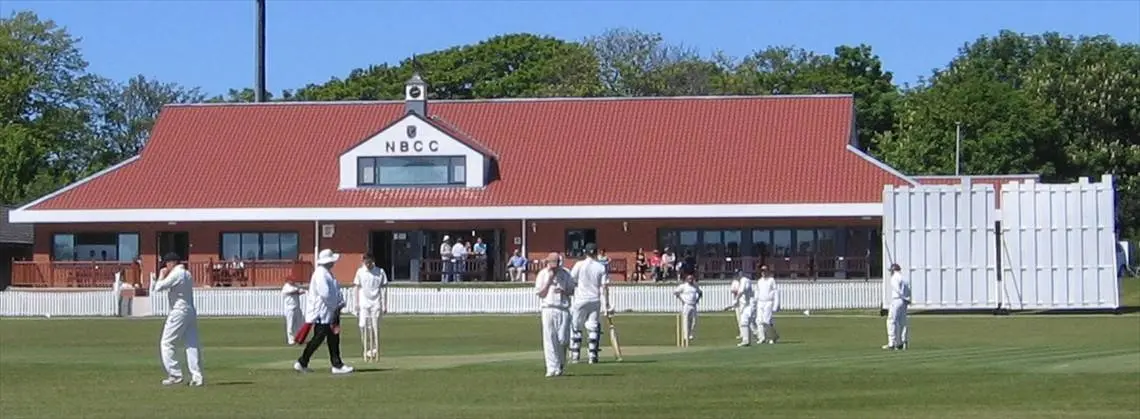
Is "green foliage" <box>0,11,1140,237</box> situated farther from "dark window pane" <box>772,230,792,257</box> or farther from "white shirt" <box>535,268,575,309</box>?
"white shirt" <box>535,268,575,309</box>

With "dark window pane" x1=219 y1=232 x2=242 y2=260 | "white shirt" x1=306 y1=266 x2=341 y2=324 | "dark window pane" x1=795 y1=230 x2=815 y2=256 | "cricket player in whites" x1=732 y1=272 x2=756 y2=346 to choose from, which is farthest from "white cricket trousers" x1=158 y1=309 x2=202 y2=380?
"dark window pane" x1=219 y1=232 x2=242 y2=260

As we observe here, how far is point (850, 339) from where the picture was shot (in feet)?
124

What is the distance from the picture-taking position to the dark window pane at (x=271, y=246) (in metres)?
65.1

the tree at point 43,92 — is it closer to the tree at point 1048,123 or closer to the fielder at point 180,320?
the tree at point 1048,123

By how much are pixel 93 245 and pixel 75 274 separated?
2454 millimetres

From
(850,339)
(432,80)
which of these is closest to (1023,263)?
(850,339)

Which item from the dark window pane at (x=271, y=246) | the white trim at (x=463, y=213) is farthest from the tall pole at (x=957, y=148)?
the dark window pane at (x=271, y=246)

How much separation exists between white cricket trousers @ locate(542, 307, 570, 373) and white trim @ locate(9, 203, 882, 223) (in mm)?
36517

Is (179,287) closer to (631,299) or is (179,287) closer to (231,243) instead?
(631,299)

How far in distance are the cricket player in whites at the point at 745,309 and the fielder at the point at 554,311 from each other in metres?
10.6

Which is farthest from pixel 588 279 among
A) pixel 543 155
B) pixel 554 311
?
pixel 543 155

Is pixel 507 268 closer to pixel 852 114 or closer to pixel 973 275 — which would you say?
pixel 852 114

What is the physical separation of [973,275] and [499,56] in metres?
60.3

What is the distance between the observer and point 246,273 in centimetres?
6306
